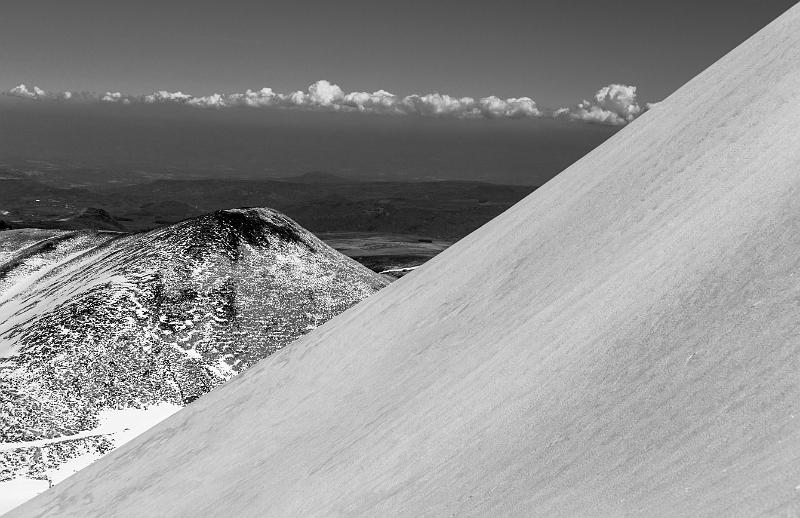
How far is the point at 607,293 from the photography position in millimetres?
10031

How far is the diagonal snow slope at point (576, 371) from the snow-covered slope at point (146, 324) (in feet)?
72.0

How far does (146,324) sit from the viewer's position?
48.2 meters

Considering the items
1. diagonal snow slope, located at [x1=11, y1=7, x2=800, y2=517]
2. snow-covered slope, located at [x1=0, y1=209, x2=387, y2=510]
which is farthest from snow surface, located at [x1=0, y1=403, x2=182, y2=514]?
diagonal snow slope, located at [x1=11, y1=7, x2=800, y2=517]

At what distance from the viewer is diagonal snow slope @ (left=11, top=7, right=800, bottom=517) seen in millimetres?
6051

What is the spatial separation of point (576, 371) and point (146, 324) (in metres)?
45.8

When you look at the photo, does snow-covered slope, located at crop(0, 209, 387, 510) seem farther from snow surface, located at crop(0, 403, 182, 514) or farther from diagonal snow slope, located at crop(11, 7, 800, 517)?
diagonal snow slope, located at crop(11, 7, 800, 517)

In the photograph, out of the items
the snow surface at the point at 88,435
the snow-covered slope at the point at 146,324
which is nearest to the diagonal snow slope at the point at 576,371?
the snow surface at the point at 88,435

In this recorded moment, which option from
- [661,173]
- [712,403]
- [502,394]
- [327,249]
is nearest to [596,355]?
[502,394]

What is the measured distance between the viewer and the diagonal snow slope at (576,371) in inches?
238

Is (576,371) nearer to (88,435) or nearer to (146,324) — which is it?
(88,435)

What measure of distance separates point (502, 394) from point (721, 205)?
4703 millimetres

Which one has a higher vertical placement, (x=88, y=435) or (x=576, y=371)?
(x=576, y=371)

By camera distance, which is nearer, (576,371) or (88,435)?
(576,371)

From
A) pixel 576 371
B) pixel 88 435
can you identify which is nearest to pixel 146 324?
pixel 88 435
